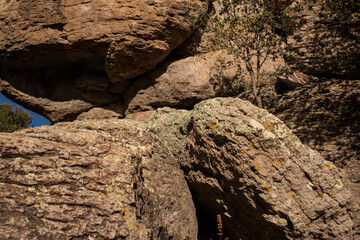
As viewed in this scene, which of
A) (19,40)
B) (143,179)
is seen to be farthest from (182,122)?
(19,40)

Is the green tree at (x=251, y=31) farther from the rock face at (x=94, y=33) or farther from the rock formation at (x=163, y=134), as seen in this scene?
the rock face at (x=94, y=33)

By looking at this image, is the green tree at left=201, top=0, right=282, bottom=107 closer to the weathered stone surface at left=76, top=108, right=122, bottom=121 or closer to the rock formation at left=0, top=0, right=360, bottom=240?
the rock formation at left=0, top=0, right=360, bottom=240

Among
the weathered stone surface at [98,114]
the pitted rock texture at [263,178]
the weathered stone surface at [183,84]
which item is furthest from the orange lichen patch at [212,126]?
the weathered stone surface at [98,114]

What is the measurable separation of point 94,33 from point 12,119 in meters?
26.9

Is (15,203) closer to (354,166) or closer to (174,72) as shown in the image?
(354,166)

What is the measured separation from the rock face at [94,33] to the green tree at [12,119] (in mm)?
19528

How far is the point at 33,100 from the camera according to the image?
43.4 ft

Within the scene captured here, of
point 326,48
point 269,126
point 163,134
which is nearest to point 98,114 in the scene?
point 163,134

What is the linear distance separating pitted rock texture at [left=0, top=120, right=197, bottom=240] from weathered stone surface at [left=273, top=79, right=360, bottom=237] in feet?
18.6

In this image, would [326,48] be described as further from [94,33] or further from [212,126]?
[94,33]

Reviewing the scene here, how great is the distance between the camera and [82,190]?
393 cm

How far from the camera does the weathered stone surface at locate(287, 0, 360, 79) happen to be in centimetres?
1098

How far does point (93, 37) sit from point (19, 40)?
12.9 feet

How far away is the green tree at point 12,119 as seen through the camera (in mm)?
28359
